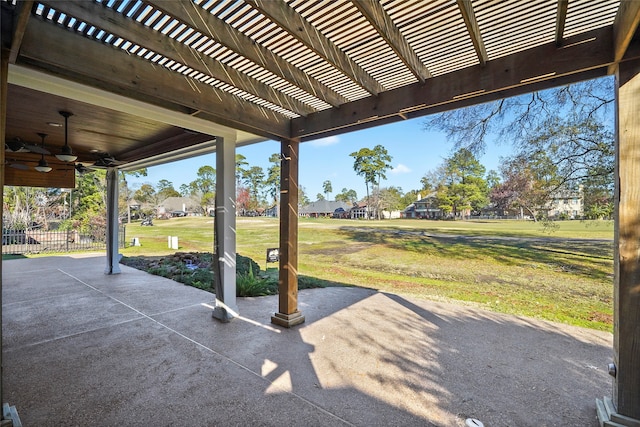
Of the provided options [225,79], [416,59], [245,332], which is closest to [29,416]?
[245,332]

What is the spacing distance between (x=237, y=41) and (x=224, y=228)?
8.28 ft

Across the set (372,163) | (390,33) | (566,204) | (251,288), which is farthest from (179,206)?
(390,33)

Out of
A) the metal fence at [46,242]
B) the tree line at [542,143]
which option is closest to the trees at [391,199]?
the tree line at [542,143]

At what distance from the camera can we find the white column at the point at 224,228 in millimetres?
3822

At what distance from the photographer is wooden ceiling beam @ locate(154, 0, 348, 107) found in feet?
5.14

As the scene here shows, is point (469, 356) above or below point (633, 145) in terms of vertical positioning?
below

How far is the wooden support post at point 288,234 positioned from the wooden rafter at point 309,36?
4.55 feet

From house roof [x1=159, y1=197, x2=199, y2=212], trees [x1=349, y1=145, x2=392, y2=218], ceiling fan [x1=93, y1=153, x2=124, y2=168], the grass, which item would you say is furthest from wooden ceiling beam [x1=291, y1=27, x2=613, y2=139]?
house roof [x1=159, y1=197, x2=199, y2=212]

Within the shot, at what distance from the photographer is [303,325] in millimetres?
3615

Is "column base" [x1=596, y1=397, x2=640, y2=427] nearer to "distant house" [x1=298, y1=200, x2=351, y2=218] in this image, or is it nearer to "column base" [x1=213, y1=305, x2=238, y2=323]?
"column base" [x1=213, y1=305, x2=238, y2=323]

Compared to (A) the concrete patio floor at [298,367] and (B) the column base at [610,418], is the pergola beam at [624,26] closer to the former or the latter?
(B) the column base at [610,418]

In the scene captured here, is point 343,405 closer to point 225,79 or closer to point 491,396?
point 491,396

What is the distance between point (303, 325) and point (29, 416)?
8.07ft

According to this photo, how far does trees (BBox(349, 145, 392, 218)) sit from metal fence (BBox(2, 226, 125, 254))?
18134 mm
